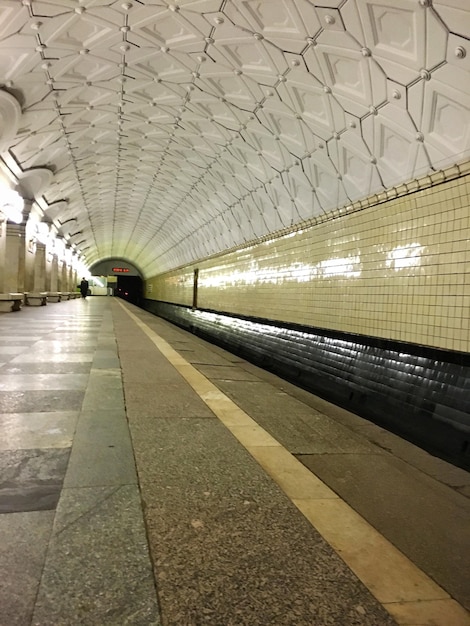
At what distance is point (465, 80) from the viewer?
15.3 ft

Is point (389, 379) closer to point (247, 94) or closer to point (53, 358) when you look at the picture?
point (53, 358)

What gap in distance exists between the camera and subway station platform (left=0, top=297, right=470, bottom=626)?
4.84ft

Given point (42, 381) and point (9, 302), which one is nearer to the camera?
point (42, 381)

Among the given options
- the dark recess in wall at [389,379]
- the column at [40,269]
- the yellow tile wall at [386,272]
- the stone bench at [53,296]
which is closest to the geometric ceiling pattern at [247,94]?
the yellow tile wall at [386,272]

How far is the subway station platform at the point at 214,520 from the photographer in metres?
1.47

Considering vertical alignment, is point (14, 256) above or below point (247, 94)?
below

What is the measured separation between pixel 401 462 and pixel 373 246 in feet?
11.4

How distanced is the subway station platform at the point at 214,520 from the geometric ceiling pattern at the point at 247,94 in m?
3.84

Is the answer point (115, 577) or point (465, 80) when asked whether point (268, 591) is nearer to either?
point (115, 577)

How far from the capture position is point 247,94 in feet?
28.9

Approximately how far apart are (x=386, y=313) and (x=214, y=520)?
4.28 m

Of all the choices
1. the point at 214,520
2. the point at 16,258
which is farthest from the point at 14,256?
the point at 214,520

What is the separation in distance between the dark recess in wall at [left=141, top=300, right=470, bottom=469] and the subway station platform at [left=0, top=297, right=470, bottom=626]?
1.23ft

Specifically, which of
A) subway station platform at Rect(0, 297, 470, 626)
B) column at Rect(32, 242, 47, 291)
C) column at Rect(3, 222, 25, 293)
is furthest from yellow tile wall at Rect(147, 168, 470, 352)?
column at Rect(32, 242, 47, 291)
